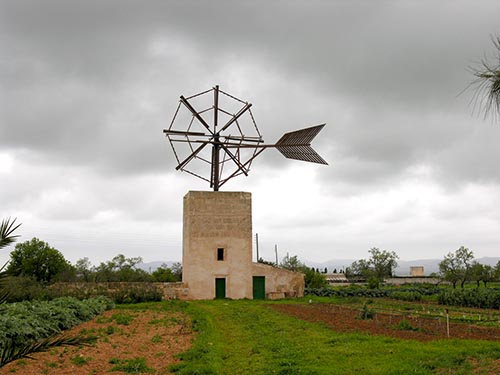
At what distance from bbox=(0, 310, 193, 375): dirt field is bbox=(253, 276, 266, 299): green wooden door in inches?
465

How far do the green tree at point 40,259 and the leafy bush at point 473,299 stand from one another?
26754 mm

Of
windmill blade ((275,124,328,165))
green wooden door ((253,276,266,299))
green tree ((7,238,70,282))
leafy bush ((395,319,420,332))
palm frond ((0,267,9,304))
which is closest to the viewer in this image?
palm frond ((0,267,9,304))

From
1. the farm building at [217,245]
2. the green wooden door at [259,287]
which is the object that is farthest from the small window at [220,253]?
the green wooden door at [259,287]

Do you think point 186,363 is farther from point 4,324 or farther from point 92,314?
point 92,314

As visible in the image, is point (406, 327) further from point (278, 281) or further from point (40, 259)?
point (40, 259)

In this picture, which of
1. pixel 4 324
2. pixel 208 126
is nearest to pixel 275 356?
pixel 4 324

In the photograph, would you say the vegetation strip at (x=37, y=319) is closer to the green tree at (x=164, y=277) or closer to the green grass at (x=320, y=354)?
the green grass at (x=320, y=354)

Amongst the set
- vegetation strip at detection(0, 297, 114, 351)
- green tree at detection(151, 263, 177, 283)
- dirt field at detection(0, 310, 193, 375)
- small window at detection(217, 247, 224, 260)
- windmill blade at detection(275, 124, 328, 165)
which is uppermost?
windmill blade at detection(275, 124, 328, 165)

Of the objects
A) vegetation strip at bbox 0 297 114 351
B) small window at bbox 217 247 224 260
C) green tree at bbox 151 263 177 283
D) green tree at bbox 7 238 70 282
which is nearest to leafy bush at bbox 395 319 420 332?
vegetation strip at bbox 0 297 114 351

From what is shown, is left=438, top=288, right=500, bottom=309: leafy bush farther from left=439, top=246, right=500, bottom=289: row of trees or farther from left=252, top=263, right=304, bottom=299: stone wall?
left=439, top=246, right=500, bottom=289: row of trees

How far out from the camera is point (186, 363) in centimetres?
959

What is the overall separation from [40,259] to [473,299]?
29.3 metres

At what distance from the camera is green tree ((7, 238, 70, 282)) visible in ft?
115

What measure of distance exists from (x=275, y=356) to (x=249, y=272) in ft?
55.8
